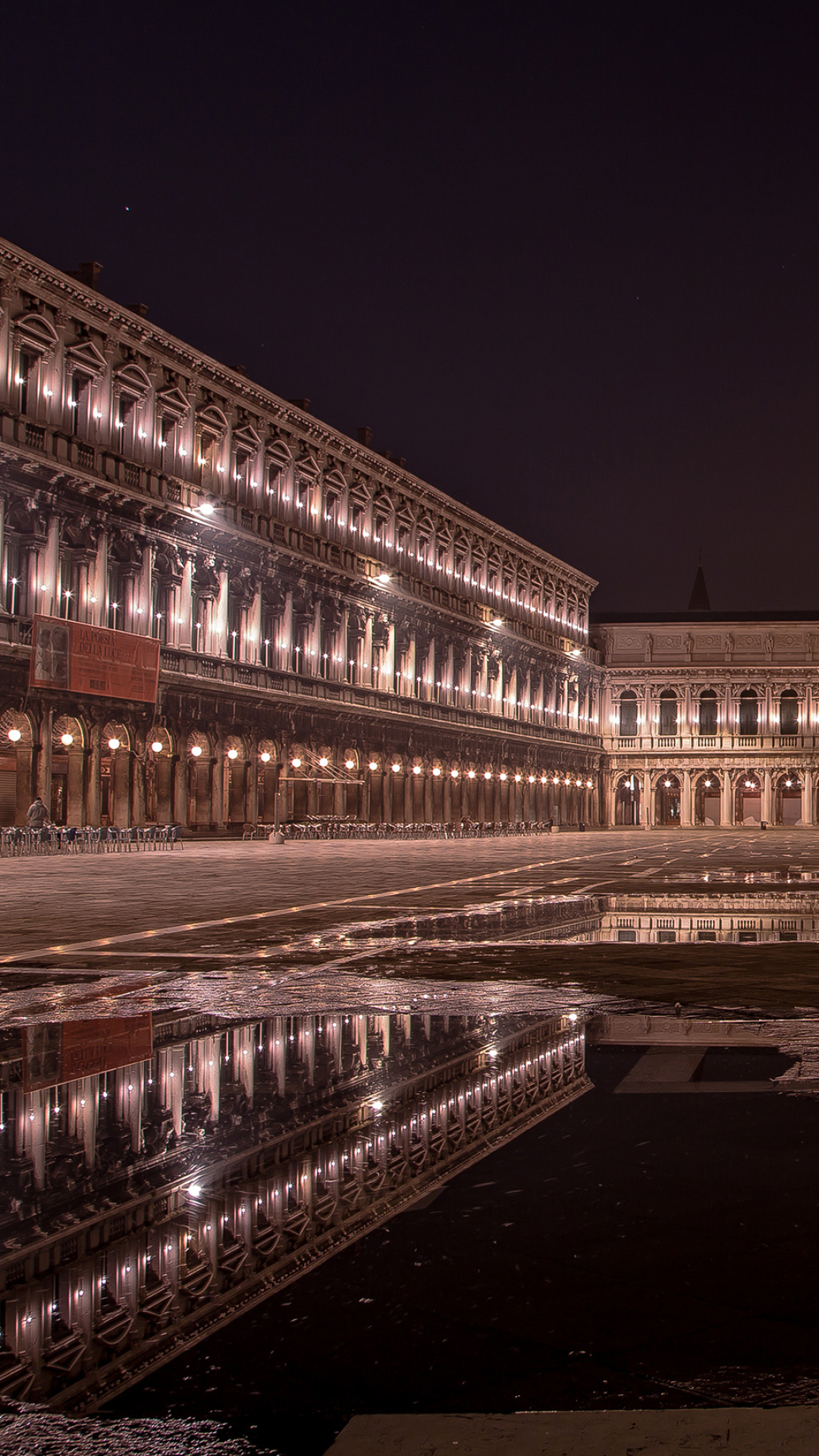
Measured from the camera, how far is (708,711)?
95.6 metres

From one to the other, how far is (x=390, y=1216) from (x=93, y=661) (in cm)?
3306

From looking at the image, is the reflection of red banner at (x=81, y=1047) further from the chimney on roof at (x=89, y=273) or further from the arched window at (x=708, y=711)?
the arched window at (x=708, y=711)

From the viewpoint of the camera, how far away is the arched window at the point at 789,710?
95.0m

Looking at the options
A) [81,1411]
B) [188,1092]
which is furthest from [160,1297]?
[188,1092]

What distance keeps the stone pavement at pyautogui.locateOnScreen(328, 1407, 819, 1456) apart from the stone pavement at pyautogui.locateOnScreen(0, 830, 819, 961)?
9257 mm

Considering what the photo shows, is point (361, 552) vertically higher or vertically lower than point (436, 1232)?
higher

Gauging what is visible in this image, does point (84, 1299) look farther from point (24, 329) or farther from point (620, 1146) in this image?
point (24, 329)

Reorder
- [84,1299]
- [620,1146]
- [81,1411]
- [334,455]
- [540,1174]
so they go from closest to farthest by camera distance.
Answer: [81,1411], [84,1299], [540,1174], [620,1146], [334,455]

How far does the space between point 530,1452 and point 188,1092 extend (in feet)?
11.1

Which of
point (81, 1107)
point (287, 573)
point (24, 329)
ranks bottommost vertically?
point (81, 1107)

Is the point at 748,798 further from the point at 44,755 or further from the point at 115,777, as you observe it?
the point at 44,755

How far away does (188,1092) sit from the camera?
5.54 meters

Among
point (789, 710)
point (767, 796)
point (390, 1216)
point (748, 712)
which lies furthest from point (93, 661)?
point (789, 710)

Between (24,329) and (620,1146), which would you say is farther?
(24,329)
